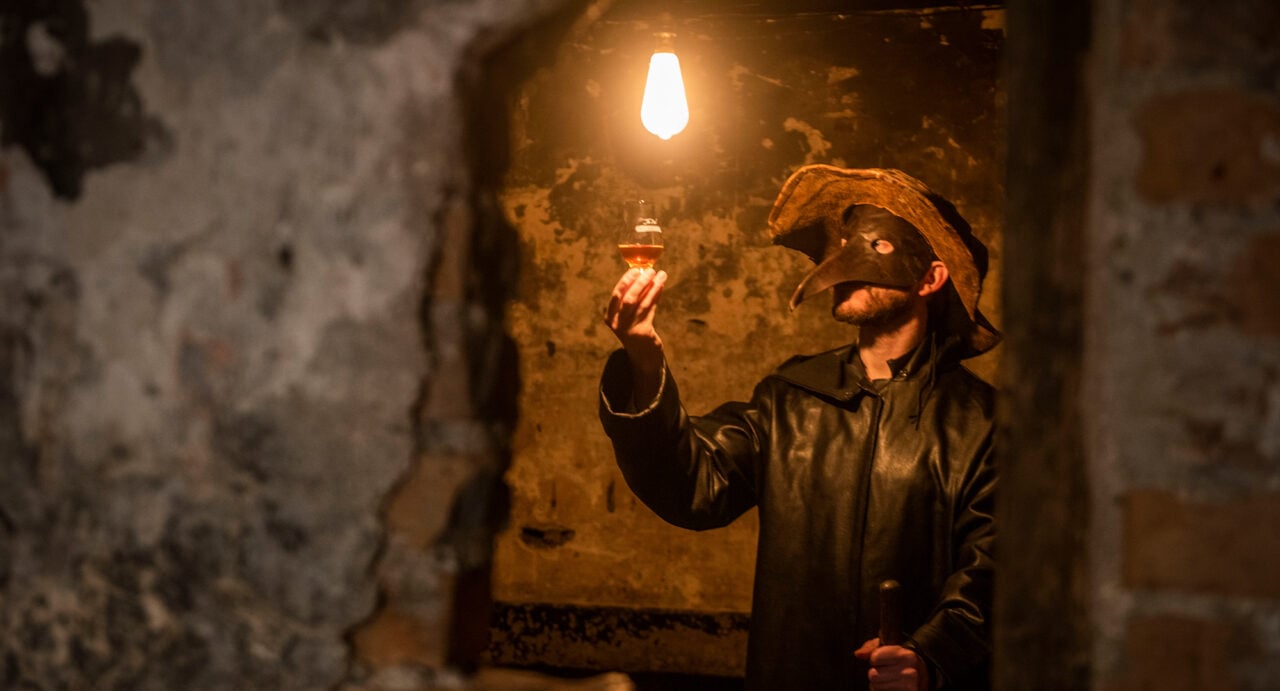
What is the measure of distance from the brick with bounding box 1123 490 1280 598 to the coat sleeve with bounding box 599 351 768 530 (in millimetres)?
1535

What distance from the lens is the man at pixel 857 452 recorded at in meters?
2.66

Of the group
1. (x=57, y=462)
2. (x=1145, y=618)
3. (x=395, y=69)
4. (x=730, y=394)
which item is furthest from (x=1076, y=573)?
(x=730, y=394)

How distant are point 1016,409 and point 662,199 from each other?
3.63m

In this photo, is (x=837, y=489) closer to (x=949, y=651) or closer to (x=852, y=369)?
(x=852, y=369)

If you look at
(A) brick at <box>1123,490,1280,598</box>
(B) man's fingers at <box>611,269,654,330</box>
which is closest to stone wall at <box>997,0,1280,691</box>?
(A) brick at <box>1123,490,1280,598</box>

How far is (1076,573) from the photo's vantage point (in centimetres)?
128

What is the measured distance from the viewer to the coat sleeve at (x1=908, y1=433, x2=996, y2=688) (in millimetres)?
2475

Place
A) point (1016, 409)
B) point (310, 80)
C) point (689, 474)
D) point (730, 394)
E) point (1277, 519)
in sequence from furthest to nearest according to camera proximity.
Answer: point (730, 394)
point (689, 474)
point (310, 80)
point (1016, 409)
point (1277, 519)

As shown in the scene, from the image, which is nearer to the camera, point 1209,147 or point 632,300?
point 1209,147

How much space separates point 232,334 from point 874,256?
6.65 ft

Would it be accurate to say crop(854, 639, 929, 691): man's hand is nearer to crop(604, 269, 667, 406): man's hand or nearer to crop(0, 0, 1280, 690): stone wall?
crop(604, 269, 667, 406): man's hand

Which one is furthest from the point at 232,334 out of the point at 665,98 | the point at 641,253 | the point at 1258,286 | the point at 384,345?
the point at 665,98

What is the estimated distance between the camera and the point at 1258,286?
123 cm

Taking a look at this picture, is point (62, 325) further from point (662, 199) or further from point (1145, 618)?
point (662, 199)
